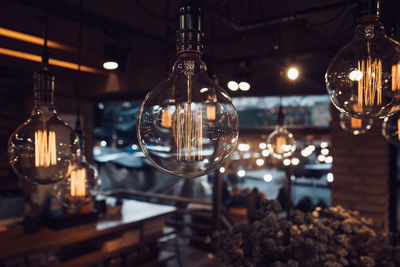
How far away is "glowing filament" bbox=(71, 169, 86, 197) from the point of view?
1.42 metres

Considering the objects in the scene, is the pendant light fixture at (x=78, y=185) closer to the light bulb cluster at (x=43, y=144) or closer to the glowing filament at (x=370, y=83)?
the light bulb cluster at (x=43, y=144)

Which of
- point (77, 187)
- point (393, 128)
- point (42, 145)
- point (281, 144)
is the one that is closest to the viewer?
point (42, 145)

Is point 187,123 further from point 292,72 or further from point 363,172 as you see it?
point 363,172

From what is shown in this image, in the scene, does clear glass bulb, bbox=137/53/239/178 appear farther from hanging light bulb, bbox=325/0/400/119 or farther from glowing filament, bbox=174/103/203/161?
hanging light bulb, bbox=325/0/400/119

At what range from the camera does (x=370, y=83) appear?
66 cm

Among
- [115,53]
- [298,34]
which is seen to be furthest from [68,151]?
[298,34]

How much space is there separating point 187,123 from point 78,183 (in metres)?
1.09

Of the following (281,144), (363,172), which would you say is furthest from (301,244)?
(363,172)

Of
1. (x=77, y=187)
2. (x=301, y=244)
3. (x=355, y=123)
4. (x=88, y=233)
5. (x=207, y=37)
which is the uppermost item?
(x=207, y=37)

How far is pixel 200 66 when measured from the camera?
568 millimetres

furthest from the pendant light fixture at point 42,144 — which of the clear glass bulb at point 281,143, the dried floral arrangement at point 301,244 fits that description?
the clear glass bulb at point 281,143

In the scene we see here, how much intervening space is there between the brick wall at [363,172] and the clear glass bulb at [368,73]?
2927 mm

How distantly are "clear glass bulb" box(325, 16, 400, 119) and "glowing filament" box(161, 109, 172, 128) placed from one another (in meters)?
0.42

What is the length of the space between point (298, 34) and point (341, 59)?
9.57 ft
